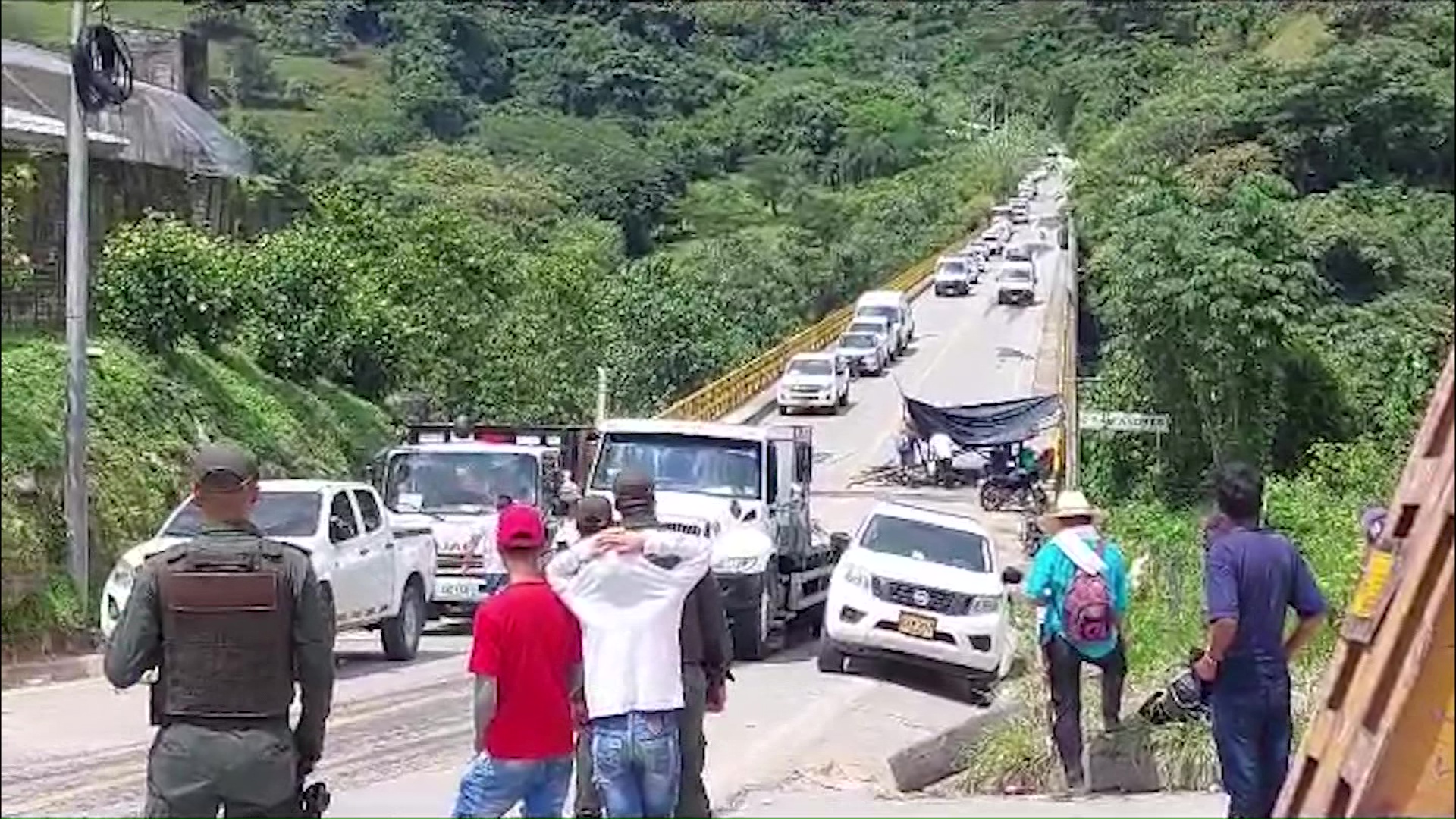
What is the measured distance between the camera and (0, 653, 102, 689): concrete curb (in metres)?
4.45

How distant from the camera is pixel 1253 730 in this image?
7945 millimetres

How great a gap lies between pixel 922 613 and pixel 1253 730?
9154 millimetres

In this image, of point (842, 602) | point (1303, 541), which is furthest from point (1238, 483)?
point (1303, 541)

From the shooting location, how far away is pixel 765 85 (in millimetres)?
84812

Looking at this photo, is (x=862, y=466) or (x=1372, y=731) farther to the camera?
(x=862, y=466)

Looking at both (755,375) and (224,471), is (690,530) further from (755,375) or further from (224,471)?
(755,375)

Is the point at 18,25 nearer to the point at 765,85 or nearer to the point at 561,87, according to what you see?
the point at 561,87

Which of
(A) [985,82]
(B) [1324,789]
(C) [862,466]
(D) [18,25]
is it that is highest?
(A) [985,82]

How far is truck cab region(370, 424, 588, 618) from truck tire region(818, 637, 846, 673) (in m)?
3.72

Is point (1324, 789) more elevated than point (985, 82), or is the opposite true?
point (985, 82)

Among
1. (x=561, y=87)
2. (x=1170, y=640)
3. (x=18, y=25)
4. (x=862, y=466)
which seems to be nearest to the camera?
(x=18, y=25)

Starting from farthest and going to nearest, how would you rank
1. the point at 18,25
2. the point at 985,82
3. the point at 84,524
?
the point at 985,82 < the point at 84,524 < the point at 18,25

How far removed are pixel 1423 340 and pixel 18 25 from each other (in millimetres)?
A: 12765

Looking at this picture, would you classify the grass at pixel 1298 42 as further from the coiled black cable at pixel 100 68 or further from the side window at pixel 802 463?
the coiled black cable at pixel 100 68
